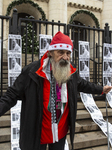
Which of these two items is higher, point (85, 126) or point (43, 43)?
point (43, 43)

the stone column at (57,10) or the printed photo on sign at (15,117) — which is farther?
the stone column at (57,10)

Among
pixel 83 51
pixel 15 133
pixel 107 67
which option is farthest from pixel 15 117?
pixel 107 67

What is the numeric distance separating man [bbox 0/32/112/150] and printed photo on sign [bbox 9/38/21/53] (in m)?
2.23

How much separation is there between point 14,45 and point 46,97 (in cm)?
254

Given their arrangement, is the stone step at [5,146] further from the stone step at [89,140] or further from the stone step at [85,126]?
the stone step at [85,126]

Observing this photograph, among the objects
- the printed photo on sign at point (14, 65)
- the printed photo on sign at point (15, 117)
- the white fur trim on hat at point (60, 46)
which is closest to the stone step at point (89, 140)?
the printed photo on sign at point (15, 117)

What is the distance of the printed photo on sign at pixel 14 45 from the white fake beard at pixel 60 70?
237 cm


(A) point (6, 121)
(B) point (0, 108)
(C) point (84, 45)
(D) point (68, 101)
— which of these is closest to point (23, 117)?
(B) point (0, 108)

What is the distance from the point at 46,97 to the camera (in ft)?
5.38

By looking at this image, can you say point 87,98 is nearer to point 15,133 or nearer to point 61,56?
point 15,133

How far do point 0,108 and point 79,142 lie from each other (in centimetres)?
227

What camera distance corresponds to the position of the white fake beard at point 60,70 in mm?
1616

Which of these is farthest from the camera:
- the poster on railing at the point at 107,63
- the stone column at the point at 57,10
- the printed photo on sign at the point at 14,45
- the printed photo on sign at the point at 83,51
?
the stone column at the point at 57,10

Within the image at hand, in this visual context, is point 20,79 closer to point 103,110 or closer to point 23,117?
point 23,117
